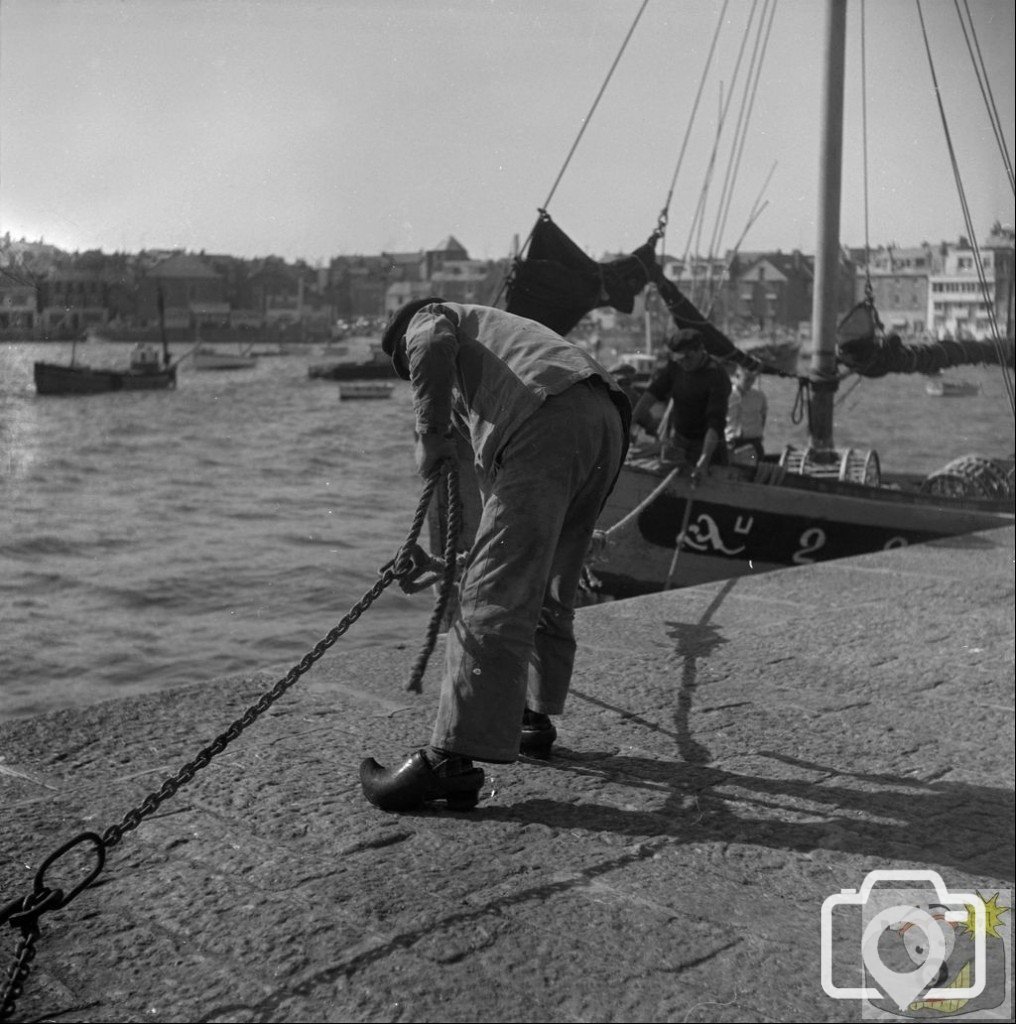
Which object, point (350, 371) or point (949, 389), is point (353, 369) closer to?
point (350, 371)

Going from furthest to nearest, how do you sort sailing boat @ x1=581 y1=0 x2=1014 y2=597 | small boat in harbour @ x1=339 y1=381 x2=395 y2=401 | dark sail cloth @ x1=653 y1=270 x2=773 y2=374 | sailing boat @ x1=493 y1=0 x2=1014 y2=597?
small boat in harbour @ x1=339 y1=381 x2=395 y2=401 < dark sail cloth @ x1=653 y1=270 x2=773 y2=374 < sailing boat @ x1=581 y1=0 x2=1014 y2=597 < sailing boat @ x1=493 y1=0 x2=1014 y2=597

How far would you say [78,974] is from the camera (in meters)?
2.67

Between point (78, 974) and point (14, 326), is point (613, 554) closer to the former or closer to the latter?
point (14, 326)

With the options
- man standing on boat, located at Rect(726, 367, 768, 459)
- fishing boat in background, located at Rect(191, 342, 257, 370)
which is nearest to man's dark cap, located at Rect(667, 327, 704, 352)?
man standing on boat, located at Rect(726, 367, 768, 459)

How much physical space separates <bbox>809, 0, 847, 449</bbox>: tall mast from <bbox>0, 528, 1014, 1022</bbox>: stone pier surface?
16.9 ft

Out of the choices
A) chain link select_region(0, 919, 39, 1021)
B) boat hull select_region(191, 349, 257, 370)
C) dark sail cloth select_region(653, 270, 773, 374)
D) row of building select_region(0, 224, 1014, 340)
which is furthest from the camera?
boat hull select_region(191, 349, 257, 370)

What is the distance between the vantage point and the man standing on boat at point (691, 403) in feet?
34.5

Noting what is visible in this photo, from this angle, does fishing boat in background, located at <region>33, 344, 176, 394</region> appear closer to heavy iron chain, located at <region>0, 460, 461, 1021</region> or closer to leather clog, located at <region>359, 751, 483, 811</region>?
heavy iron chain, located at <region>0, 460, 461, 1021</region>

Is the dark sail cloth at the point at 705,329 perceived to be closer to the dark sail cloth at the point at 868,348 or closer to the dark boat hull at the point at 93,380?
the dark sail cloth at the point at 868,348

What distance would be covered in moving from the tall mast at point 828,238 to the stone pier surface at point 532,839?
202 inches

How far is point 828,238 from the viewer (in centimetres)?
1214

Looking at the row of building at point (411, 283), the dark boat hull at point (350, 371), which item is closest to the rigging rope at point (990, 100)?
the row of building at point (411, 283)

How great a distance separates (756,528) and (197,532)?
10513mm

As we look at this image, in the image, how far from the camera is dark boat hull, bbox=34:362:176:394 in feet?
181
